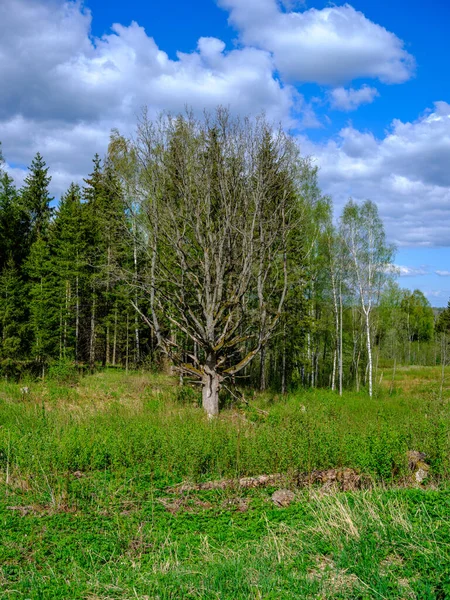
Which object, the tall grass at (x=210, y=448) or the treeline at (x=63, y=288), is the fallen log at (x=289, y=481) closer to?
the tall grass at (x=210, y=448)

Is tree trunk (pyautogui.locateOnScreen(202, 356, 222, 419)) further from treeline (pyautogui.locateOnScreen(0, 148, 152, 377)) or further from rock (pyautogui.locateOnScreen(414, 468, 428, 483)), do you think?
rock (pyautogui.locateOnScreen(414, 468, 428, 483))

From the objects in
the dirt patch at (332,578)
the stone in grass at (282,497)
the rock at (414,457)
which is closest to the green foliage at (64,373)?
the stone in grass at (282,497)

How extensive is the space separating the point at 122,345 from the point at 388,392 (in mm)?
15859

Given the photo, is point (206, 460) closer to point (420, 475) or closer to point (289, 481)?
point (289, 481)

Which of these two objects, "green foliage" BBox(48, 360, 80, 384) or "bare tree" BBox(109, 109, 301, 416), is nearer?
"bare tree" BBox(109, 109, 301, 416)

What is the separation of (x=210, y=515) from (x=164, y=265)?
11127 millimetres

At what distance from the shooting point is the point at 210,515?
711 centimetres

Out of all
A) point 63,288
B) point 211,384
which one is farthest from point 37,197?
point 211,384

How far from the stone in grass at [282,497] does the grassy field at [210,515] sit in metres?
0.16

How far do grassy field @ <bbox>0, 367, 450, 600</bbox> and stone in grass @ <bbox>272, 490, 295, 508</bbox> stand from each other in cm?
16

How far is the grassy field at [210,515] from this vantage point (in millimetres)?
4664

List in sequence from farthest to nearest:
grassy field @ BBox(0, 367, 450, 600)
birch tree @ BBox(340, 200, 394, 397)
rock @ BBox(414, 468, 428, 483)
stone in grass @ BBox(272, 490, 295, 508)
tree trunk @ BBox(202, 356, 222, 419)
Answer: birch tree @ BBox(340, 200, 394, 397)
tree trunk @ BBox(202, 356, 222, 419)
rock @ BBox(414, 468, 428, 483)
stone in grass @ BBox(272, 490, 295, 508)
grassy field @ BBox(0, 367, 450, 600)

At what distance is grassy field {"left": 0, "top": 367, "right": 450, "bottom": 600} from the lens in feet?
15.3

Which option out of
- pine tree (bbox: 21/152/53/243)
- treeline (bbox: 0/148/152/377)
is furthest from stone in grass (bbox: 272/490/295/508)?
pine tree (bbox: 21/152/53/243)
